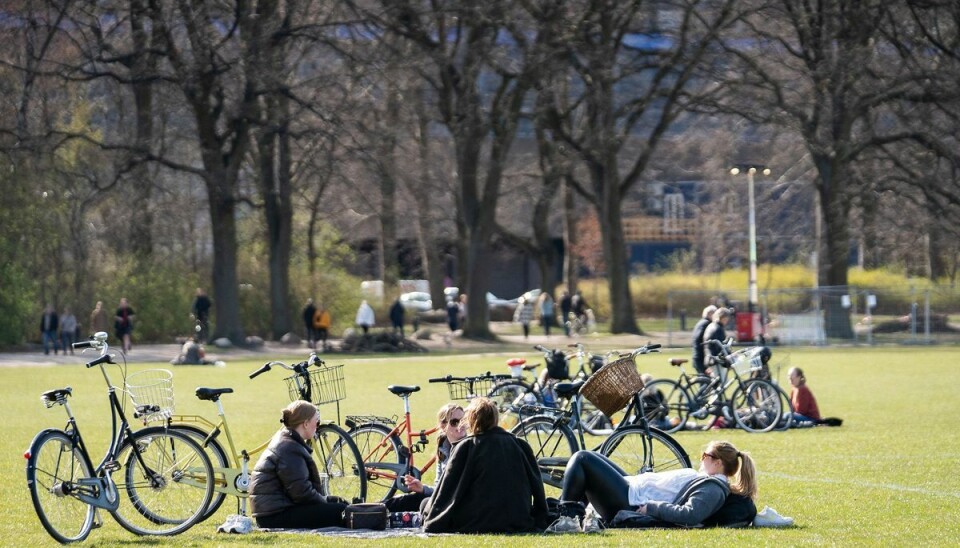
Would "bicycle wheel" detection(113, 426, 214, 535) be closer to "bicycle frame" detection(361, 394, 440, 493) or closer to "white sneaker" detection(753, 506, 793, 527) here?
"bicycle frame" detection(361, 394, 440, 493)

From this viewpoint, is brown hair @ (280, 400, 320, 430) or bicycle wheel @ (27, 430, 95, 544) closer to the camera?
bicycle wheel @ (27, 430, 95, 544)

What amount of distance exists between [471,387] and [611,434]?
2045 millimetres

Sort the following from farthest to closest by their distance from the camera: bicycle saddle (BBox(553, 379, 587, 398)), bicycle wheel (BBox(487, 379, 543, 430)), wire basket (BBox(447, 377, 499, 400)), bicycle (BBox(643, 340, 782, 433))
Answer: bicycle (BBox(643, 340, 782, 433)), bicycle wheel (BBox(487, 379, 543, 430)), wire basket (BBox(447, 377, 499, 400)), bicycle saddle (BBox(553, 379, 587, 398))

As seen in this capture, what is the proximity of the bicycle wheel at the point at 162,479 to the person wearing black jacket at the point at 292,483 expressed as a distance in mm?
440

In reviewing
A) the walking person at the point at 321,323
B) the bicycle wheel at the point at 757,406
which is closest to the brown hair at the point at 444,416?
the bicycle wheel at the point at 757,406

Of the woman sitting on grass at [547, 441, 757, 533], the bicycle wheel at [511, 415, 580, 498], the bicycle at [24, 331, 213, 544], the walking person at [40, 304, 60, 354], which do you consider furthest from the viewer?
the walking person at [40, 304, 60, 354]

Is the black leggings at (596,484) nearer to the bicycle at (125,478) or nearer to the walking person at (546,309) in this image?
the bicycle at (125,478)

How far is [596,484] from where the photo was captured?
10820 mm

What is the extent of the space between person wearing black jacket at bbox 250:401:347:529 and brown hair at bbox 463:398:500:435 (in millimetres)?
1198

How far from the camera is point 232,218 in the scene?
148 feet

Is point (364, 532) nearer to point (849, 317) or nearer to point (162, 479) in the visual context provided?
point (162, 479)

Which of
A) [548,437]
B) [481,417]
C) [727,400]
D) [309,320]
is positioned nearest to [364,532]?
[481,417]

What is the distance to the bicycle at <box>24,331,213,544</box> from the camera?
10320mm

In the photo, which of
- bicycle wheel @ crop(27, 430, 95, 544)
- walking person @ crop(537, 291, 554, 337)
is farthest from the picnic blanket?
walking person @ crop(537, 291, 554, 337)
